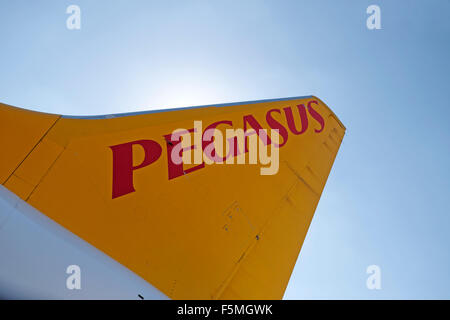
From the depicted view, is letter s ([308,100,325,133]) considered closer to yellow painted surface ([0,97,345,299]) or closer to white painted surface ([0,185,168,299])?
yellow painted surface ([0,97,345,299])

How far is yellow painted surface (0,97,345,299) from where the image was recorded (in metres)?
2.51

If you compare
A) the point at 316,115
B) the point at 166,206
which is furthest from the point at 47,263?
the point at 316,115

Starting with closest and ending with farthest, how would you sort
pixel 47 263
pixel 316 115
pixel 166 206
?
pixel 47 263 < pixel 166 206 < pixel 316 115

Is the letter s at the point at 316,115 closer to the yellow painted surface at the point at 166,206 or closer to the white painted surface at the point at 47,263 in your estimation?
A: the yellow painted surface at the point at 166,206

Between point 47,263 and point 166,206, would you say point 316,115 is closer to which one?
point 166,206

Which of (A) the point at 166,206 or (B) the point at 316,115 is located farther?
(B) the point at 316,115

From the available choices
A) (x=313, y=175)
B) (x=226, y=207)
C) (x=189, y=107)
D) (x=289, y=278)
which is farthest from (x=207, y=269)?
(x=313, y=175)

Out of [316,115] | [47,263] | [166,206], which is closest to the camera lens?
[47,263]

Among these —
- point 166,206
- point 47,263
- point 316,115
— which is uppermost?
point 316,115

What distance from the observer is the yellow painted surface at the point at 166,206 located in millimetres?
2508

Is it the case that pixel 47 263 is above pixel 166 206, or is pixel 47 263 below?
below

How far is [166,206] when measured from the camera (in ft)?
9.61
